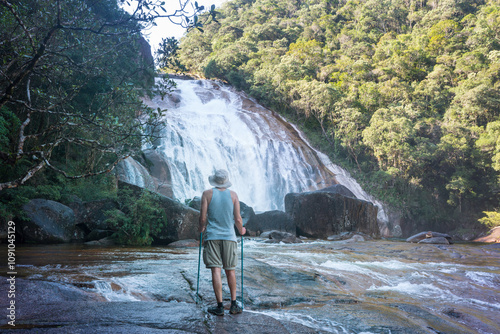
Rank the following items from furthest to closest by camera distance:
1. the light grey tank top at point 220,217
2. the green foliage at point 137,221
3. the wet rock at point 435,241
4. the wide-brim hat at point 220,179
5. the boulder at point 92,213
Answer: the wet rock at point 435,241
the boulder at point 92,213
the green foliage at point 137,221
the wide-brim hat at point 220,179
the light grey tank top at point 220,217

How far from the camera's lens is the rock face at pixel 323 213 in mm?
17938

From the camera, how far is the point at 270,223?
16.8 m

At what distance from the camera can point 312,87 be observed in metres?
31.8

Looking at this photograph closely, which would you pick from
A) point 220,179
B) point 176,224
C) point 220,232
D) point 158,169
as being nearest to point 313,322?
point 220,232

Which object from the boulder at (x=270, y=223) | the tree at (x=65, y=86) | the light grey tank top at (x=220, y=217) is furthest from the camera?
the boulder at (x=270, y=223)

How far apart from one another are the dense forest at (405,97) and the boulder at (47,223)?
14142mm

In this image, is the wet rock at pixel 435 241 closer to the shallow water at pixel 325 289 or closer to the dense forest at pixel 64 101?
the shallow water at pixel 325 289

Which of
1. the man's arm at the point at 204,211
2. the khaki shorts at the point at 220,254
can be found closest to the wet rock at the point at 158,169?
the man's arm at the point at 204,211

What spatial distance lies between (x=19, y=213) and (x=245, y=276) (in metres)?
7.24

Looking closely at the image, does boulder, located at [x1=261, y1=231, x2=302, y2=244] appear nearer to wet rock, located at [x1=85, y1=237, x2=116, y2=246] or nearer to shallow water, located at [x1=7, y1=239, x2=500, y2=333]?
shallow water, located at [x1=7, y1=239, x2=500, y2=333]

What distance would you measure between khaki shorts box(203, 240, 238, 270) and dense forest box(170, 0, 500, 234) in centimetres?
1821

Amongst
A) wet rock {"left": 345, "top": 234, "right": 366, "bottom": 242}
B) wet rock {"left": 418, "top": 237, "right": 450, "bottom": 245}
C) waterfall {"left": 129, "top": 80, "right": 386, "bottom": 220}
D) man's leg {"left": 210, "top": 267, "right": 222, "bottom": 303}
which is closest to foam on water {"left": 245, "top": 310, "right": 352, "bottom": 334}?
man's leg {"left": 210, "top": 267, "right": 222, "bottom": 303}

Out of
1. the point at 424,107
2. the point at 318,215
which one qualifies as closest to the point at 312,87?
the point at 424,107

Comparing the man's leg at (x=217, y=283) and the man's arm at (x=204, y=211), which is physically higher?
the man's arm at (x=204, y=211)
